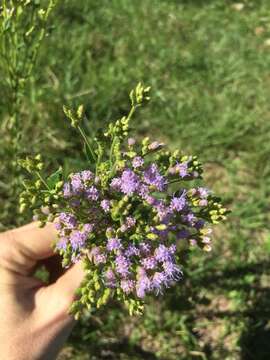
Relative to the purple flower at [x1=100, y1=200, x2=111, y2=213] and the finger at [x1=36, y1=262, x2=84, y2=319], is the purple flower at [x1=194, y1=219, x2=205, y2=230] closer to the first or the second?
the purple flower at [x1=100, y1=200, x2=111, y2=213]

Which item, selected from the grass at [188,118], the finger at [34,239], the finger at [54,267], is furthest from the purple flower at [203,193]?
the grass at [188,118]

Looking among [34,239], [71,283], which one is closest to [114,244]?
[71,283]

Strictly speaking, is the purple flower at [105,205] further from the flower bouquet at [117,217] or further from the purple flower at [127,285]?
the purple flower at [127,285]

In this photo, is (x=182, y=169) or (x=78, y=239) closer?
(x=78, y=239)

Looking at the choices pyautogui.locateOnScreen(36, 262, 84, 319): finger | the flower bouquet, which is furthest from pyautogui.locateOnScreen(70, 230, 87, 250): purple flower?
pyautogui.locateOnScreen(36, 262, 84, 319): finger

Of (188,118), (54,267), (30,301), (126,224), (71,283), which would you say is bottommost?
(30,301)

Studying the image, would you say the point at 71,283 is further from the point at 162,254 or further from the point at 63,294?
the point at 162,254

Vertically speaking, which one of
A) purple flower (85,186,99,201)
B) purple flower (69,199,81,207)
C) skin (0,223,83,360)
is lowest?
skin (0,223,83,360)

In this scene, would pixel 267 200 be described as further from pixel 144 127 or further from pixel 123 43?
pixel 123 43
